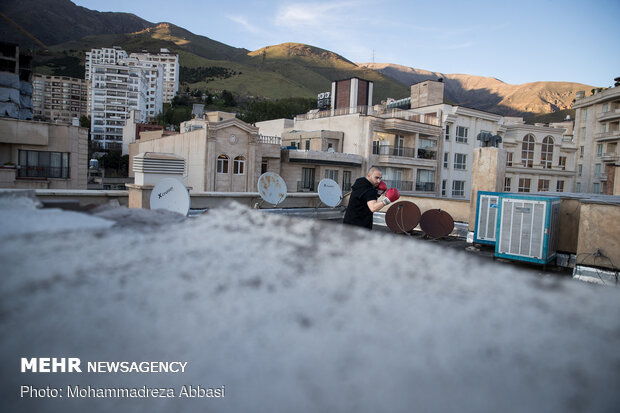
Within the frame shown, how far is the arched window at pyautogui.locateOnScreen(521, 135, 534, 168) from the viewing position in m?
42.8

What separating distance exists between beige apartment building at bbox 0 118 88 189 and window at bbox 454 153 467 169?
3223 cm

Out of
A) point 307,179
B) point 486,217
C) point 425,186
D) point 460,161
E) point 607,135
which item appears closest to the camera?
point 486,217

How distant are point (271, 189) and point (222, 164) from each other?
14221 millimetres

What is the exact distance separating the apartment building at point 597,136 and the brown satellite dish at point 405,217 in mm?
45804

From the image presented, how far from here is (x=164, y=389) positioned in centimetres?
95

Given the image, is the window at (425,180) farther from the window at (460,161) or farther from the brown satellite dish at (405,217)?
the brown satellite dish at (405,217)

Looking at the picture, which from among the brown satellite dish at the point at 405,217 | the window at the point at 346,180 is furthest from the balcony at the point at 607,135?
the brown satellite dish at the point at 405,217

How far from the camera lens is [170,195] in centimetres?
750

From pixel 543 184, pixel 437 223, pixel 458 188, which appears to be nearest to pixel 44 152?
pixel 437 223

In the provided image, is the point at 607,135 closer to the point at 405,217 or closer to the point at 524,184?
the point at 524,184

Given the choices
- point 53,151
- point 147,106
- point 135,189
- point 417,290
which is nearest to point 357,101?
point 53,151

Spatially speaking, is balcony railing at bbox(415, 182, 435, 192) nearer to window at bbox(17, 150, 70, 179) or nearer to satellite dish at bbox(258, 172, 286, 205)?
satellite dish at bbox(258, 172, 286, 205)

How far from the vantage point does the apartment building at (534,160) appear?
1646 inches
